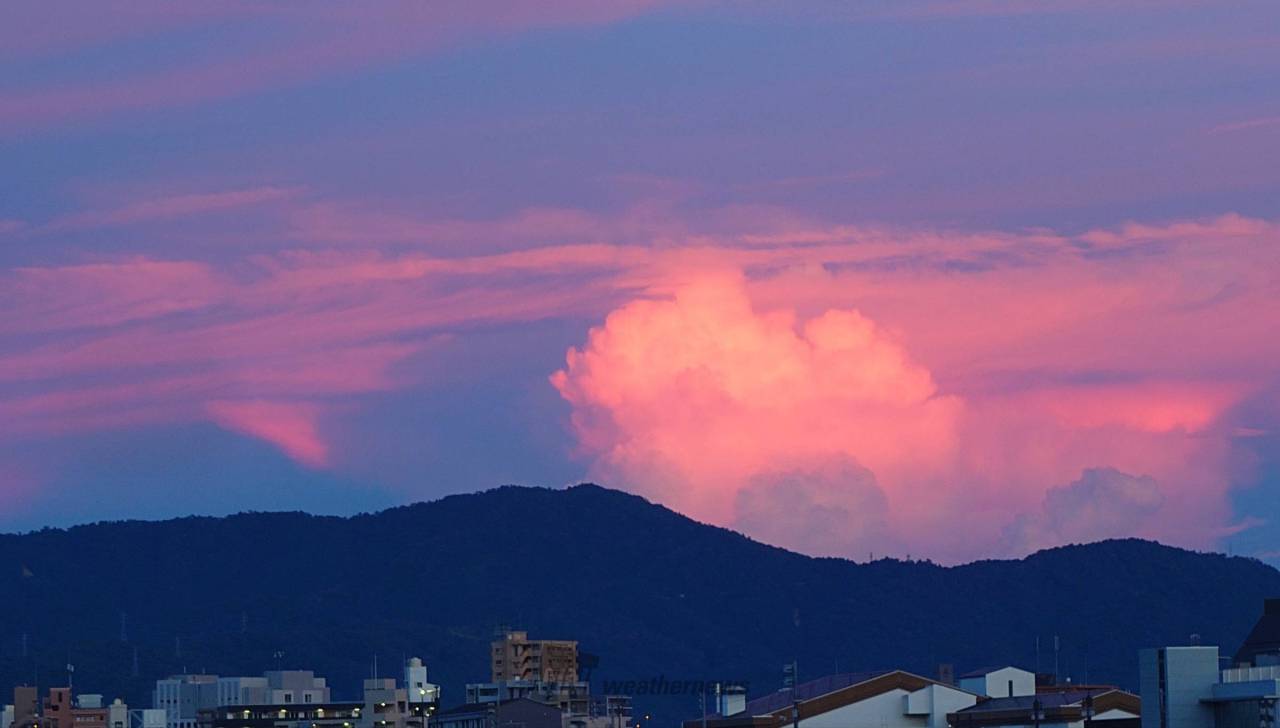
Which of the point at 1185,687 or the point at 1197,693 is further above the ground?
the point at 1185,687

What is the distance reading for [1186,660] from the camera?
169625 mm

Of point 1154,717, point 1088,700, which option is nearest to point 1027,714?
point 1088,700

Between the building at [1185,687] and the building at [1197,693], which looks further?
the building at [1185,687]

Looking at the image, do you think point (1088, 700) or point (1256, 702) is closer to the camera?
point (1256, 702)

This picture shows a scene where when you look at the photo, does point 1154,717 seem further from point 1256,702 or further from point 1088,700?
point 1088,700

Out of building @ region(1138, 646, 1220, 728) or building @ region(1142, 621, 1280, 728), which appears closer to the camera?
building @ region(1142, 621, 1280, 728)

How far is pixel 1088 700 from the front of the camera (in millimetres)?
196500

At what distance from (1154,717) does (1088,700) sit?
83.6 feet

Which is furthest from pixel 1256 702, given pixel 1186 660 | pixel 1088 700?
pixel 1088 700

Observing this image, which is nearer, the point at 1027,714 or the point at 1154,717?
the point at 1154,717

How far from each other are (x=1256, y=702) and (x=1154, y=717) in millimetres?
9284

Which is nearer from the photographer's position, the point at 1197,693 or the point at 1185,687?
the point at 1185,687

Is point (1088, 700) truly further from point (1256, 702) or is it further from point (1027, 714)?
point (1256, 702)

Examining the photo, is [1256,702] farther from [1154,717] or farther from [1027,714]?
[1027,714]
